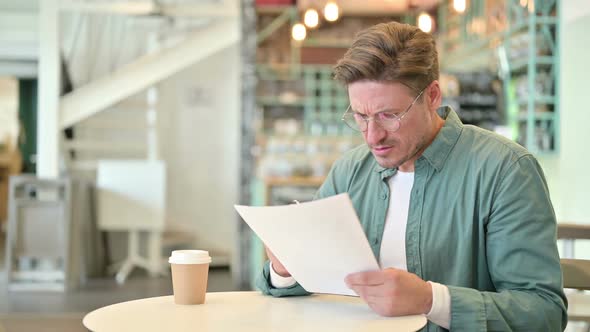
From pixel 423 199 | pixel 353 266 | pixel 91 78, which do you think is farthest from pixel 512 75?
pixel 91 78

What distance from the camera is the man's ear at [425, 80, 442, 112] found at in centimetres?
197

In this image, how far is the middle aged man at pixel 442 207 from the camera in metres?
1.77

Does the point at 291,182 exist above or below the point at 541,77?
below

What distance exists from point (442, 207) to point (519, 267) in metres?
0.25

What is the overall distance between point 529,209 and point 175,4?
7573 millimetres

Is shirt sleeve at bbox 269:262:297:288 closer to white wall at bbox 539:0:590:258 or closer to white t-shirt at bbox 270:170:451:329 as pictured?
white t-shirt at bbox 270:170:451:329

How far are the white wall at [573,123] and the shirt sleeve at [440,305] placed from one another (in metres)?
3.57

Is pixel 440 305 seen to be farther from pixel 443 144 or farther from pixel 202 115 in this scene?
pixel 202 115

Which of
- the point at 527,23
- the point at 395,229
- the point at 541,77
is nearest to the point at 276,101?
the point at 527,23

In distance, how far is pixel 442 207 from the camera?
77.5 inches

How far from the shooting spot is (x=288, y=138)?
9.41 metres

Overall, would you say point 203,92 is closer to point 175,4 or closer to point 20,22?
point 175,4

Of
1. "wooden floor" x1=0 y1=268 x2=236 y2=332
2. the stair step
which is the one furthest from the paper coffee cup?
the stair step

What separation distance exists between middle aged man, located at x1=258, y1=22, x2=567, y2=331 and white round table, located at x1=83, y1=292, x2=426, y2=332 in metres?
0.06
